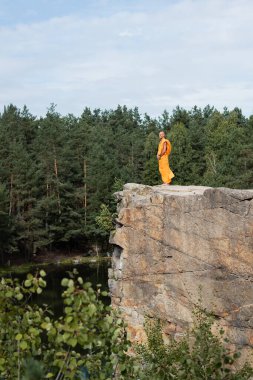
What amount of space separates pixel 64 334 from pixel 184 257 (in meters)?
15.6

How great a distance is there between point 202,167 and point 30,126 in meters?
26.5

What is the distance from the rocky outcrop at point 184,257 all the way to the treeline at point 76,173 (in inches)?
1243

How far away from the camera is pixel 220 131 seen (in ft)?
259

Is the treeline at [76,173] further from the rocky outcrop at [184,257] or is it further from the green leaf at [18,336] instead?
the green leaf at [18,336]

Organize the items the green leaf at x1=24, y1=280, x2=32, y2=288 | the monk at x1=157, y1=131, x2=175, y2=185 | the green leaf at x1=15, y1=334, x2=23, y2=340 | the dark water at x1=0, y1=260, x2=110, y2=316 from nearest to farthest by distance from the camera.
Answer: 1. the green leaf at x1=15, y1=334, x2=23, y2=340
2. the green leaf at x1=24, y1=280, x2=32, y2=288
3. the monk at x1=157, y1=131, x2=175, y2=185
4. the dark water at x1=0, y1=260, x2=110, y2=316

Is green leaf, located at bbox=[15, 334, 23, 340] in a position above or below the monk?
below

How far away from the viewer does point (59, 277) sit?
45594 mm

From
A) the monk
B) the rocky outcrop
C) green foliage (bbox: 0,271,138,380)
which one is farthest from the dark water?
green foliage (bbox: 0,271,138,380)

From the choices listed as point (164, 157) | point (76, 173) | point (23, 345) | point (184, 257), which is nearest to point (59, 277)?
point (76, 173)

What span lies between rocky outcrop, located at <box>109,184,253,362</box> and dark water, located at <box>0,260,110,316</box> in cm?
1263

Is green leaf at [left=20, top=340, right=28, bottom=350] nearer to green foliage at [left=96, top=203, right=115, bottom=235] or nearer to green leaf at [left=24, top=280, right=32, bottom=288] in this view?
green leaf at [left=24, top=280, right=32, bottom=288]

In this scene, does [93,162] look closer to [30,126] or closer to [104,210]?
[104,210]

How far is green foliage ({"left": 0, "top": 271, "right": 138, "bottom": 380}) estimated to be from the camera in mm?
4566

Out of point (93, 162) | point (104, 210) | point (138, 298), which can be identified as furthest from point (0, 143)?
point (138, 298)
